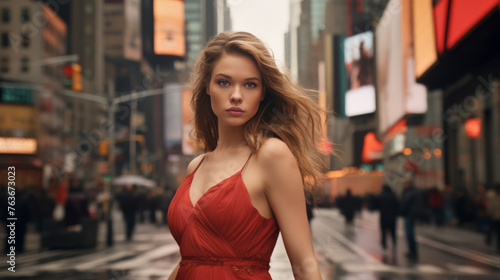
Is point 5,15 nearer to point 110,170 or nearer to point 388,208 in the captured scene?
point 110,170

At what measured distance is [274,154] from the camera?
161 centimetres

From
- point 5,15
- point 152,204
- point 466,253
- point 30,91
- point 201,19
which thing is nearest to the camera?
point 201,19

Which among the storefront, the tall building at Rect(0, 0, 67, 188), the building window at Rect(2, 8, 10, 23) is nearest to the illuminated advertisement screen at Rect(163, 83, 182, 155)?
the tall building at Rect(0, 0, 67, 188)

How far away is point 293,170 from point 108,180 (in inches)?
493

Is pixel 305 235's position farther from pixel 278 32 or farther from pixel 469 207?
pixel 469 207

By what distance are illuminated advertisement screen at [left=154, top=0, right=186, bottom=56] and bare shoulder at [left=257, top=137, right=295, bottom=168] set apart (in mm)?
6687

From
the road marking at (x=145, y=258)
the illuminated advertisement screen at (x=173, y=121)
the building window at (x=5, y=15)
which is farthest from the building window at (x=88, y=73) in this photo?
the road marking at (x=145, y=258)

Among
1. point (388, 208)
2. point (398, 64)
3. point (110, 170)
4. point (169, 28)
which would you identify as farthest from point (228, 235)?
point (110, 170)

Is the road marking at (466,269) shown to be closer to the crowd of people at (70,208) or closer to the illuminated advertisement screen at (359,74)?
the illuminated advertisement screen at (359,74)

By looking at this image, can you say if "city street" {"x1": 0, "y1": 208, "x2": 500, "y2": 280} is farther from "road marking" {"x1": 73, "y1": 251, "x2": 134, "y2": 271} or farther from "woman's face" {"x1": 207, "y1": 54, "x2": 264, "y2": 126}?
"woman's face" {"x1": 207, "y1": 54, "x2": 264, "y2": 126}

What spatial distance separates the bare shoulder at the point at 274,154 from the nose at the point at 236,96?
17 centimetres

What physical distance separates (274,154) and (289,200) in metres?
0.14

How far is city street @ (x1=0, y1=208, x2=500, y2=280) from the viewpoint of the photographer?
367 inches

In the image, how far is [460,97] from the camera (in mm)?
17719
